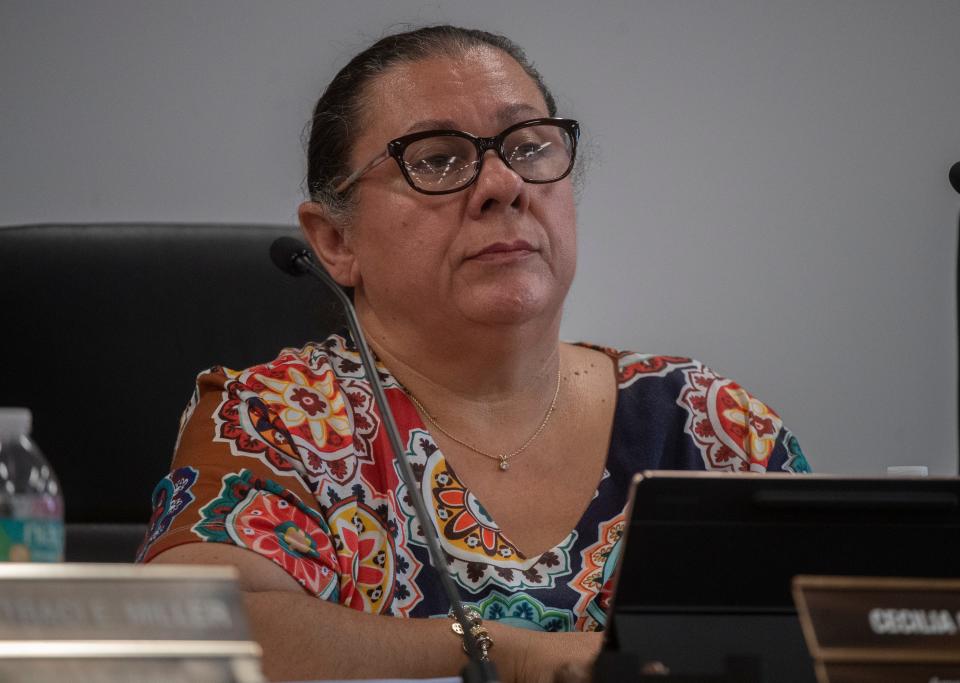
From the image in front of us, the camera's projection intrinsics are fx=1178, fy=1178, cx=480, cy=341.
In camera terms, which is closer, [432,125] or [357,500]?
[357,500]

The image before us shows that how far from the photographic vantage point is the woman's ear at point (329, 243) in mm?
1595

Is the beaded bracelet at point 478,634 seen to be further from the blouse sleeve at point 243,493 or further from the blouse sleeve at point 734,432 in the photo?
the blouse sleeve at point 734,432

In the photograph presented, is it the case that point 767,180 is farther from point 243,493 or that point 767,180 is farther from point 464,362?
point 243,493

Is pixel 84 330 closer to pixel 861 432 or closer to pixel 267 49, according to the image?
pixel 267 49

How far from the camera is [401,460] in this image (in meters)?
1.07

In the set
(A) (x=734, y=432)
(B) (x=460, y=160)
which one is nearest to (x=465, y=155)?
(B) (x=460, y=160)

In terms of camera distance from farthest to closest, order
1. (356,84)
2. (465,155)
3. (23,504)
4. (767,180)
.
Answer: (767,180), (356,84), (465,155), (23,504)

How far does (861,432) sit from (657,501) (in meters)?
1.78

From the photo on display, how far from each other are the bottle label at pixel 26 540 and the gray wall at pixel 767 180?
151cm

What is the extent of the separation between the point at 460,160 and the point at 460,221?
0.08m

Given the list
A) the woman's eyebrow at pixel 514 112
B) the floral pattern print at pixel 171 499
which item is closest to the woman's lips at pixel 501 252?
the woman's eyebrow at pixel 514 112

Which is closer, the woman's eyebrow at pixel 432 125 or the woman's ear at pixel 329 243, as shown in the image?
the woman's eyebrow at pixel 432 125

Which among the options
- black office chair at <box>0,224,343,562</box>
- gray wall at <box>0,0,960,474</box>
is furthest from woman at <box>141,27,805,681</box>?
gray wall at <box>0,0,960,474</box>

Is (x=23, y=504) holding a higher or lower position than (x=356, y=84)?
lower
